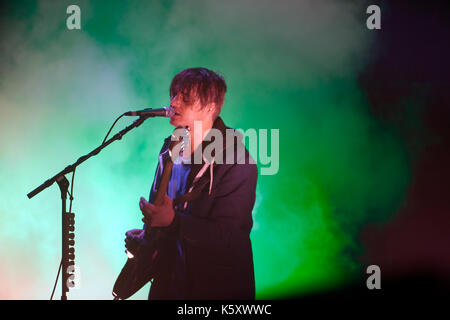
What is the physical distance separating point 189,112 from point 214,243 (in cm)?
83

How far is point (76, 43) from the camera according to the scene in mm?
3705

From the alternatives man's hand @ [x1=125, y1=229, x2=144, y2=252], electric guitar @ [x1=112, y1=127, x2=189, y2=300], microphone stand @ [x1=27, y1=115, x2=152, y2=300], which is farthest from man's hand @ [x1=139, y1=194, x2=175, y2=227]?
microphone stand @ [x1=27, y1=115, x2=152, y2=300]

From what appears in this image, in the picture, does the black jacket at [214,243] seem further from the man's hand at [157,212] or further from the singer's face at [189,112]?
the singer's face at [189,112]

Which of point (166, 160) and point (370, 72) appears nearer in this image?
point (166, 160)

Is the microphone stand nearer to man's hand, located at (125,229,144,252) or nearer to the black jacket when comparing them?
man's hand, located at (125,229,144,252)

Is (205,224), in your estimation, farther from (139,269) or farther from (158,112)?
(158,112)

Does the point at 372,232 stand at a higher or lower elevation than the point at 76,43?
lower

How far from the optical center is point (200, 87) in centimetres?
264

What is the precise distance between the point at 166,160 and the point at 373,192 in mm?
2130


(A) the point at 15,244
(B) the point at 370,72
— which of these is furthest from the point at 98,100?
(B) the point at 370,72

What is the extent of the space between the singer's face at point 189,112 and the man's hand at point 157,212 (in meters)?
0.66

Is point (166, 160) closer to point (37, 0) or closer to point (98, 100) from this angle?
point (98, 100)

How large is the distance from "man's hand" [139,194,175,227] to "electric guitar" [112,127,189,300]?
11cm

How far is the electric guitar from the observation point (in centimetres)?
224
